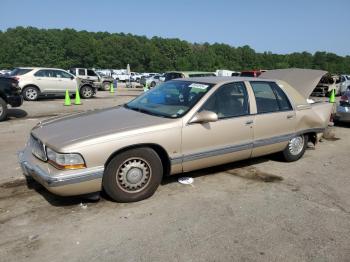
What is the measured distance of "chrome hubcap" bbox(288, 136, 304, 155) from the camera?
6.18 meters

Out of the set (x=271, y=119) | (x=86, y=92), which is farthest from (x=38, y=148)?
(x=86, y=92)

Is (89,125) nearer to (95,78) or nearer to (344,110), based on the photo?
(344,110)

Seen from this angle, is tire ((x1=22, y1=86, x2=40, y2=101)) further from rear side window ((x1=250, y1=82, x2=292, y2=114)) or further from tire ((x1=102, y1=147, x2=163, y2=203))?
tire ((x1=102, y1=147, x2=163, y2=203))

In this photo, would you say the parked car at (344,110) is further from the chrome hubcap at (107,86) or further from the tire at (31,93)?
the chrome hubcap at (107,86)

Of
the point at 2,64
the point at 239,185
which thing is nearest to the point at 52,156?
the point at 239,185

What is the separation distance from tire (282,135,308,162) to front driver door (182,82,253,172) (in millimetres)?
1089

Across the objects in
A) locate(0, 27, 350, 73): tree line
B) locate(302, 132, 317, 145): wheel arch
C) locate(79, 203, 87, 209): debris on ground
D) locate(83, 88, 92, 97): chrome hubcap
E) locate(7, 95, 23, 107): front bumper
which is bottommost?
locate(79, 203, 87, 209): debris on ground

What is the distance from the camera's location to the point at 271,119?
5.58 metres

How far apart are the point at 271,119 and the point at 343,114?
18.9 feet

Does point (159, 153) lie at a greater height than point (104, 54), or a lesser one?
lesser

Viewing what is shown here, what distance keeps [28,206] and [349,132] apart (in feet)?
28.1

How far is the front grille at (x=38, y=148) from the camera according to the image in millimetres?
4168

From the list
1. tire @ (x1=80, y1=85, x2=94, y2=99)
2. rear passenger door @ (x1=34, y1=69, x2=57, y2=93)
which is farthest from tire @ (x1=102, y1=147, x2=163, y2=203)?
tire @ (x1=80, y1=85, x2=94, y2=99)

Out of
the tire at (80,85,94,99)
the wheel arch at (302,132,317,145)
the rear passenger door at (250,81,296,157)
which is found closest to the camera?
the rear passenger door at (250,81,296,157)
